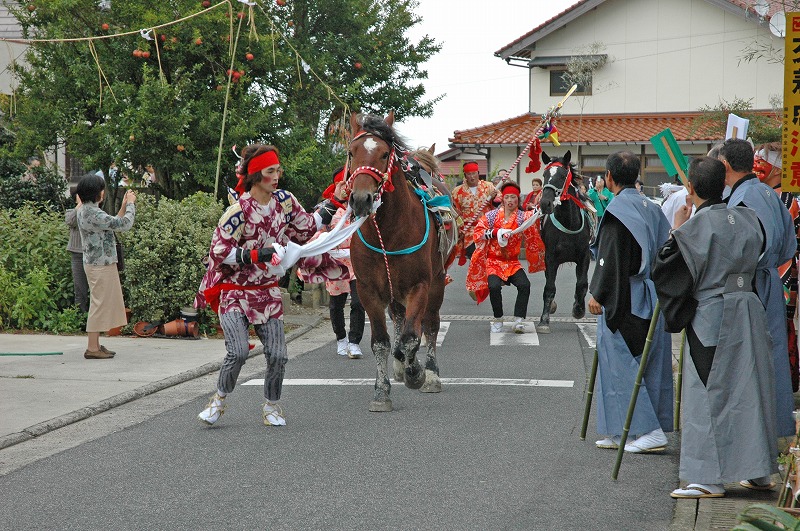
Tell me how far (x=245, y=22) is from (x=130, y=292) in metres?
5.09

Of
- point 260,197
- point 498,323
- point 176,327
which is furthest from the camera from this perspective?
point 498,323

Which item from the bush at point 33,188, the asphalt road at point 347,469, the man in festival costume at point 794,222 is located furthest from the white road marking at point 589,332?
the bush at point 33,188

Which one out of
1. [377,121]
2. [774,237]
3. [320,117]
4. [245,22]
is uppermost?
[245,22]

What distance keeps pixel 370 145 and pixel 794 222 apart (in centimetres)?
328

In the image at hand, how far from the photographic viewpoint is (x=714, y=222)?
516cm

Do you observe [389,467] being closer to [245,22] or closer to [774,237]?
[774,237]

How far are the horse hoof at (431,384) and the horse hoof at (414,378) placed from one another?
712 mm

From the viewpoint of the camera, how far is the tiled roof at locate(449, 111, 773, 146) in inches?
1169

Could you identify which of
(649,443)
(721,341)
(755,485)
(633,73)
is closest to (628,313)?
(649,443)

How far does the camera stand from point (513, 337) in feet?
40.2

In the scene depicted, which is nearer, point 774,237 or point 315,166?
point 774,237

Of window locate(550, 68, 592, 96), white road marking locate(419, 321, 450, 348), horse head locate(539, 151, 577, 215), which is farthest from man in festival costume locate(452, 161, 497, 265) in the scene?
window locate(550, 68, 592, 96)

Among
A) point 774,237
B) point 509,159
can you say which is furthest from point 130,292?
point 509,159

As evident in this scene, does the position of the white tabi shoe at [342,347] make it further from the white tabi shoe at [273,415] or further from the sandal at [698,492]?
the sandal at [698,492]
